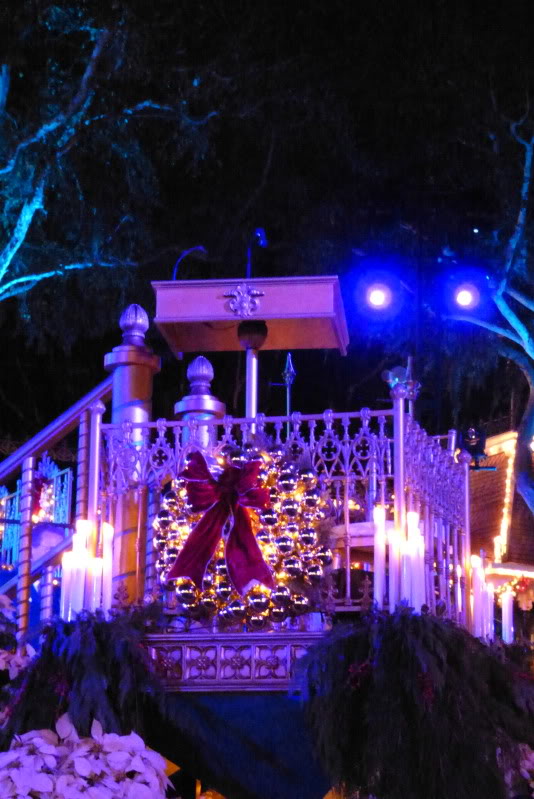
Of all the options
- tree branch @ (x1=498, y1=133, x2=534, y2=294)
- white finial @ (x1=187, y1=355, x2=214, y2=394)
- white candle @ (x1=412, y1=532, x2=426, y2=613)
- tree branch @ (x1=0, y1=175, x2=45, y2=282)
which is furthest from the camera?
tree branch @ (x1=498, y1=133, x2=534, y2=294)

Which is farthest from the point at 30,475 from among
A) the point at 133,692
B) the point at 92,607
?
the point at 133,692

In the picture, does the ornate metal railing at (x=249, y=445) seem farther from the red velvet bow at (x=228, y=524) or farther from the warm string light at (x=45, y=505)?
the warm string light at (x=45, y=505)

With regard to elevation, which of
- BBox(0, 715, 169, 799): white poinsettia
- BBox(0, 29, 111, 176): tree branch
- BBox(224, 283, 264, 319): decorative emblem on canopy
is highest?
BBox(0, 29, 111, 176): tree branch

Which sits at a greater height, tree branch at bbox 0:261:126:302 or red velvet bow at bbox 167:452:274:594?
tree branch at bbox 0:261:126:302

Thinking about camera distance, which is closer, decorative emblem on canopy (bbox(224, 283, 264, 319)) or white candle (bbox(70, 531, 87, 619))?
white candle (bbox(70, 531, 87, 619))

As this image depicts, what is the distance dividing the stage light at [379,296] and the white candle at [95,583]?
8.25 metres

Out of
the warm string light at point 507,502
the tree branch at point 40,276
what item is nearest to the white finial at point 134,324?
the tree branch at point 40,276

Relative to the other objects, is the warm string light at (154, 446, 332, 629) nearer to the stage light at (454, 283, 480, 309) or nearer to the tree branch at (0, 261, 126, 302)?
the stage light at (454, 283, 480, 309)

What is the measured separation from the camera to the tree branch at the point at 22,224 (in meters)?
15.2

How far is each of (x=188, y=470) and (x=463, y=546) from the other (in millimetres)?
2053

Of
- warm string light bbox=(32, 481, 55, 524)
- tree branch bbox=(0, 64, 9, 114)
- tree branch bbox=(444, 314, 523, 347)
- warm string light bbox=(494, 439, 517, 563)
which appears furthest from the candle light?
warm string light bbox=(494, 439, 517, 563)

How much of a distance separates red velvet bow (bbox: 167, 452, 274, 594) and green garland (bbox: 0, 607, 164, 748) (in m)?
0.45

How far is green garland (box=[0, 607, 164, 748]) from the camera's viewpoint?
15.4 ft

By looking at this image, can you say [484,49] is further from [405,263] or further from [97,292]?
[97,292]
